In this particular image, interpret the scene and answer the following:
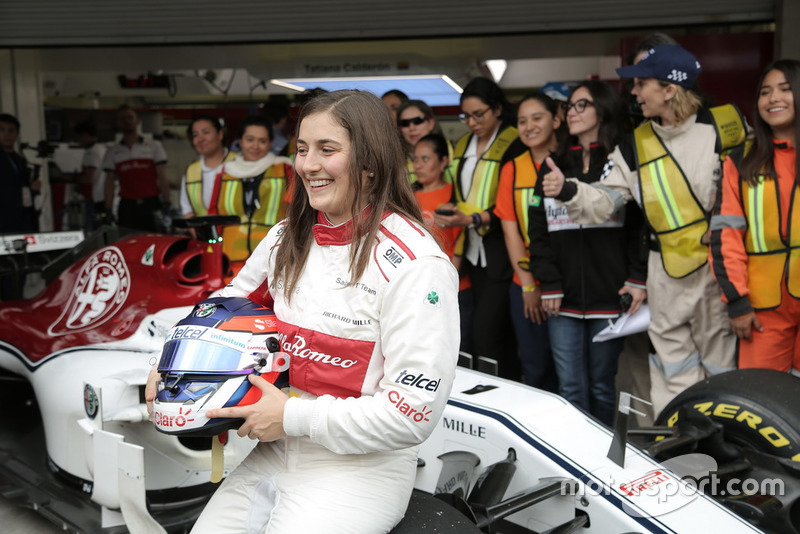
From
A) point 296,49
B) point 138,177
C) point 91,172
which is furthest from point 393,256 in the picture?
point 91,172

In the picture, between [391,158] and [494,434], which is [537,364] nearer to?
[494,434]

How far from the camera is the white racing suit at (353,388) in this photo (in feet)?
5.37

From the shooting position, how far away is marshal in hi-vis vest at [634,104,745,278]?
357 centimetres

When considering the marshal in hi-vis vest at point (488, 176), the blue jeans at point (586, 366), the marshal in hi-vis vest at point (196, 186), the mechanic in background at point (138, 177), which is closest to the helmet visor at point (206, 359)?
the blue jeans at point (586, 366)

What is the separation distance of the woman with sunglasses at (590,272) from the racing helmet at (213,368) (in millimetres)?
2264

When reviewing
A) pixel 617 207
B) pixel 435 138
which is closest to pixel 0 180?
pixel 435 138

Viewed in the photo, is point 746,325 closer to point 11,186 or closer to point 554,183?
point 554,183

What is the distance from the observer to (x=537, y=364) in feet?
13.5

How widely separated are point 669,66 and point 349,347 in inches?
97.5

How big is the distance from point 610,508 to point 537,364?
2009 millimetres

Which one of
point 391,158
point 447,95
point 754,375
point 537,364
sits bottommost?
point 537,364

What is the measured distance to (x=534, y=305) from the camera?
4004 millimetres

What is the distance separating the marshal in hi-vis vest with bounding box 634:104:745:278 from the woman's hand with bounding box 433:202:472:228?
90cm

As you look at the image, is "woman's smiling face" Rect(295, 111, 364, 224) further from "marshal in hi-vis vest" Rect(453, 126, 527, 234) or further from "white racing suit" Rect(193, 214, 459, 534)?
"marshal in hi-vis vest" Rect(453, 126, 527, 234)
